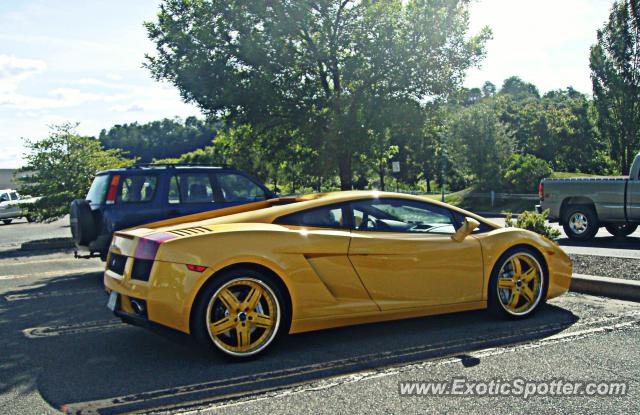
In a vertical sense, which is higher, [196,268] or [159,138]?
[159,138]

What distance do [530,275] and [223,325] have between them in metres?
3.19

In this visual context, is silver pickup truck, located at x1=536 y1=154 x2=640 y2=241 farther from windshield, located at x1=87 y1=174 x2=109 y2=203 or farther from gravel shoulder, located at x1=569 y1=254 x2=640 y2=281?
windshield, located at x1=87 y1=174 x2=109 y2=203

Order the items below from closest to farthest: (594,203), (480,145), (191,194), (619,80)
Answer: (191,194)
(594,203)
(619,80)
(480,145)

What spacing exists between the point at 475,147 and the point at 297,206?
29.5 m

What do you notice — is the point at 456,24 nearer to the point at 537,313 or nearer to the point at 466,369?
the point at 537,313

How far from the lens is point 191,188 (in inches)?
392

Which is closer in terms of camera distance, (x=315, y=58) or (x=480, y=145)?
(x=315, y=58)

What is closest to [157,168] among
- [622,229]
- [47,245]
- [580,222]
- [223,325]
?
[223,325]

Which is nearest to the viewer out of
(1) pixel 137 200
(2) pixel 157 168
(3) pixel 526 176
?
(1) pixel 137 200

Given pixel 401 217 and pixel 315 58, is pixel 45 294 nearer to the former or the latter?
pixel 401 217

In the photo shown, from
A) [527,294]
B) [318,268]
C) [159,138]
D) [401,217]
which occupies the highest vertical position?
[159,138]

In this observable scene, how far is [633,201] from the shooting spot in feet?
42.6

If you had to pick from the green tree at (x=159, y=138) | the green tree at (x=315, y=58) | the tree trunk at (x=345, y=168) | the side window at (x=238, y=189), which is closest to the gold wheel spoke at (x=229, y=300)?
the side window at (x=238, y=189)

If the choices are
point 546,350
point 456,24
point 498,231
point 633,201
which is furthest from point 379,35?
point 546,350
